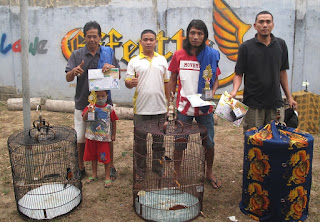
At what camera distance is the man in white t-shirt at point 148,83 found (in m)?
4.11

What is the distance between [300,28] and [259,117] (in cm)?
509

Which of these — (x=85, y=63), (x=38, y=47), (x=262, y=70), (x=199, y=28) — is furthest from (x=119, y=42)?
(x=262, y=70)

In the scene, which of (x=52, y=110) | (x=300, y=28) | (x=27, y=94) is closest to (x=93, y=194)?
(x=27, y=94)

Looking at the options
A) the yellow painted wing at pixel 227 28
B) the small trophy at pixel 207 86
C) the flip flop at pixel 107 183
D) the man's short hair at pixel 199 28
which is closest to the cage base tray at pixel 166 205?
the flip flop at pixel 107 183

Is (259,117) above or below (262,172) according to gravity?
above

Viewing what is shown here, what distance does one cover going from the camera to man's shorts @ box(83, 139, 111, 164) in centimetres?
415

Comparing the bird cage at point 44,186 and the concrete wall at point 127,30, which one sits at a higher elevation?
the concrete wall at point 127,30

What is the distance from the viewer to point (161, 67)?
13.8ft

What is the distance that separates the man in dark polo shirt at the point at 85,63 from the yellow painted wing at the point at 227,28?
15.7 feet

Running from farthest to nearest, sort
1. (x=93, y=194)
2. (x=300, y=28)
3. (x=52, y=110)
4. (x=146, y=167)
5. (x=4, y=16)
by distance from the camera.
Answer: (x=4, y=16)
(x=52, y=110)
(x=300, y=28)
(x=146, y=167)
(x=93, y=194)

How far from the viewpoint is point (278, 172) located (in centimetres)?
321

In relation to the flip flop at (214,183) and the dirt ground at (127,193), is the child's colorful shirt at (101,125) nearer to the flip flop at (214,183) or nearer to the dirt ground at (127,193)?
the dirt ground at (127,193)

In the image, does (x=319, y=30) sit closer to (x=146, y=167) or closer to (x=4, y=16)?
(x=146, y=167)

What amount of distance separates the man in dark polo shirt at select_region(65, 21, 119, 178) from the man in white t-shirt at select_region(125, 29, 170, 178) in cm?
35
